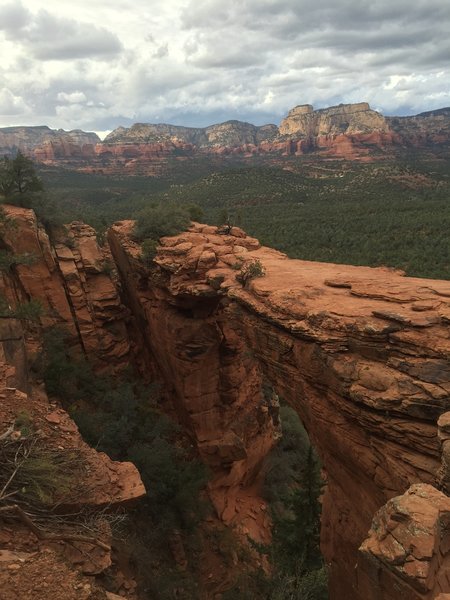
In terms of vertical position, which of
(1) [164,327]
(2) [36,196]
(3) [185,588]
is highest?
(2) [36,196]

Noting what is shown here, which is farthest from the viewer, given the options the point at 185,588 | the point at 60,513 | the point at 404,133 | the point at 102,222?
the point at 404,133

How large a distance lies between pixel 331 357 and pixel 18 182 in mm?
18239

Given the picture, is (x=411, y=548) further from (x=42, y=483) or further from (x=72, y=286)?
(x=72, y=286)

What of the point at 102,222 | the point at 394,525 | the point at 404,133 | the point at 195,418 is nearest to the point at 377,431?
the point at 394,525

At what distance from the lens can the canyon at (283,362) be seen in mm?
7574

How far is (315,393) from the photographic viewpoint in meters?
11.2

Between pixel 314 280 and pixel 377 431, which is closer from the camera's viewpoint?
pixel 377 431

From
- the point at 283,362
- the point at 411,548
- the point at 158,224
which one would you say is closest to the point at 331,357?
the point at 283,362

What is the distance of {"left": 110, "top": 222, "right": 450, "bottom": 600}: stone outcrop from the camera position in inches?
346

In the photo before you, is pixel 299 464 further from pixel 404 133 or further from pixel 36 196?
pixel 404 133

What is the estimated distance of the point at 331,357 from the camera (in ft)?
33.2

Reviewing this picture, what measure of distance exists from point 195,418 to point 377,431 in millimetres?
11417

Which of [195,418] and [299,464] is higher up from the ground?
[195,418]

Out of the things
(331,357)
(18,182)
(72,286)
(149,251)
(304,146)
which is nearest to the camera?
(331,357)
